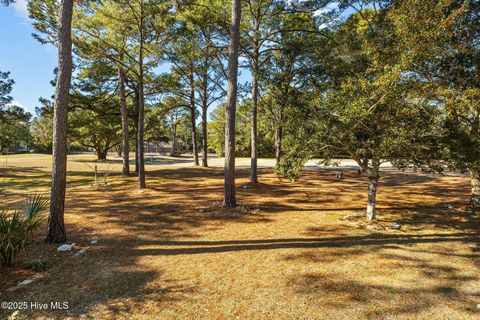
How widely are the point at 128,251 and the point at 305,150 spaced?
16.4ft

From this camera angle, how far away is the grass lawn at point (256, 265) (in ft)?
11.0

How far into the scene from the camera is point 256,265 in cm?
458

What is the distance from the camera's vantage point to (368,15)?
9.47m

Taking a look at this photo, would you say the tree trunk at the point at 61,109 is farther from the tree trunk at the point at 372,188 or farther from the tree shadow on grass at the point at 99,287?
the tree trunk at the point at 372,188

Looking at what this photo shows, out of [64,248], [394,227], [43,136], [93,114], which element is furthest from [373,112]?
[43,136]

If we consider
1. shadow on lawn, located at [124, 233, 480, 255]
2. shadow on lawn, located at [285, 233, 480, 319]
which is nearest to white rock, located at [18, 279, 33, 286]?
shadow on lawn, located at [124, 233, 480, 255]

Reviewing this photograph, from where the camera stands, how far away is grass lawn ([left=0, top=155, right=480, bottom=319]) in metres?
3.35

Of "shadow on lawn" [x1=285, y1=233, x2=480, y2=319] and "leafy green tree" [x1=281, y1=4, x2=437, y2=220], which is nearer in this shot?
"shadow on lawn" [x1=285, y1=233, x2=480, y2=319]

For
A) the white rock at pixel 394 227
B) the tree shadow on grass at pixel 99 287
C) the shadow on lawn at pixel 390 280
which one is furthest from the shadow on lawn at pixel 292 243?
the tree shadow on grass at pixel 99 287

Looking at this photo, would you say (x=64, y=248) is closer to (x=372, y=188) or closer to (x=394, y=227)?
(x=372, y=188)

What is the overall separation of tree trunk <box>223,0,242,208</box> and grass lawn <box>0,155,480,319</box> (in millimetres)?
827

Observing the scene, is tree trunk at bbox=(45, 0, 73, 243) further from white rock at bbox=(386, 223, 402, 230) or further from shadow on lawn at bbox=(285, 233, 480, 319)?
white rock at bbox=(386, 223, 402, 230)

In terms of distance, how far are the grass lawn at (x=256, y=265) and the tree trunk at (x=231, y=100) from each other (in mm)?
827

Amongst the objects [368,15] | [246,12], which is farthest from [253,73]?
[368,15]
